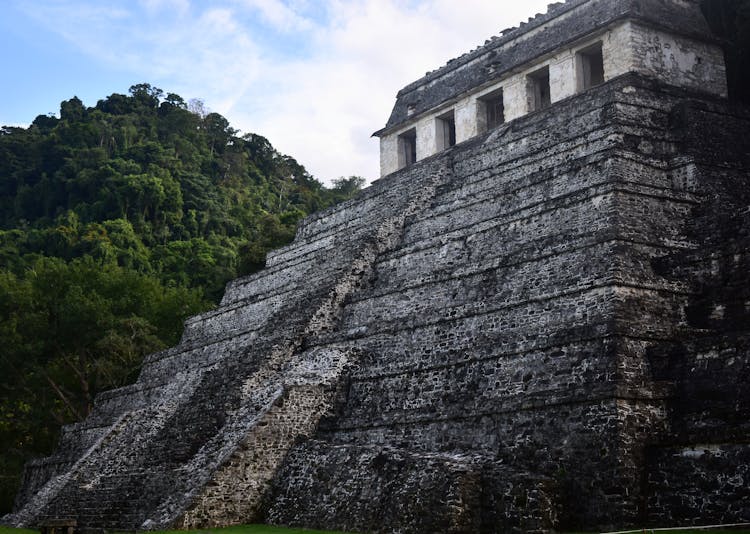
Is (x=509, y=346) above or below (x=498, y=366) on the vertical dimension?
above

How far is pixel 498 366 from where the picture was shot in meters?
13.0

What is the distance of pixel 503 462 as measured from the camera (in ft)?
38.7

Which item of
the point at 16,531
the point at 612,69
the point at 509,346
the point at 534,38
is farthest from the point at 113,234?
the point at 509,346

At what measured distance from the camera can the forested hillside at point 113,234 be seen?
86.7ft

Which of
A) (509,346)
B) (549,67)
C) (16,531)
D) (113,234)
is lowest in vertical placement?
(16,531)

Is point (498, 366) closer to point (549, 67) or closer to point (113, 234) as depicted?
point (549, 67)

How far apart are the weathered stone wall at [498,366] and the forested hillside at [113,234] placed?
5343 mm

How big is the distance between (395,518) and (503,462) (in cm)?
163

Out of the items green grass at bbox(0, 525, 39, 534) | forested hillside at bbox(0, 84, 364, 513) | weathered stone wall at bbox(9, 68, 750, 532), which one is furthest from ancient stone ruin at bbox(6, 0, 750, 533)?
forested hillside at bbox(0, 84, 364, 513)

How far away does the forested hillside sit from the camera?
2642 cm

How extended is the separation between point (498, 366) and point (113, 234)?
34.5m

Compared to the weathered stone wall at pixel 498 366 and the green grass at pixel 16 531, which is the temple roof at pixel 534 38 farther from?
the green grass at pixel 16 531

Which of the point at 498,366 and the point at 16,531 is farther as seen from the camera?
the point at 16,531

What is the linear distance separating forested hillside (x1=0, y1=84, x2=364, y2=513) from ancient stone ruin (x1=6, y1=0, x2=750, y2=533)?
14.8ft
